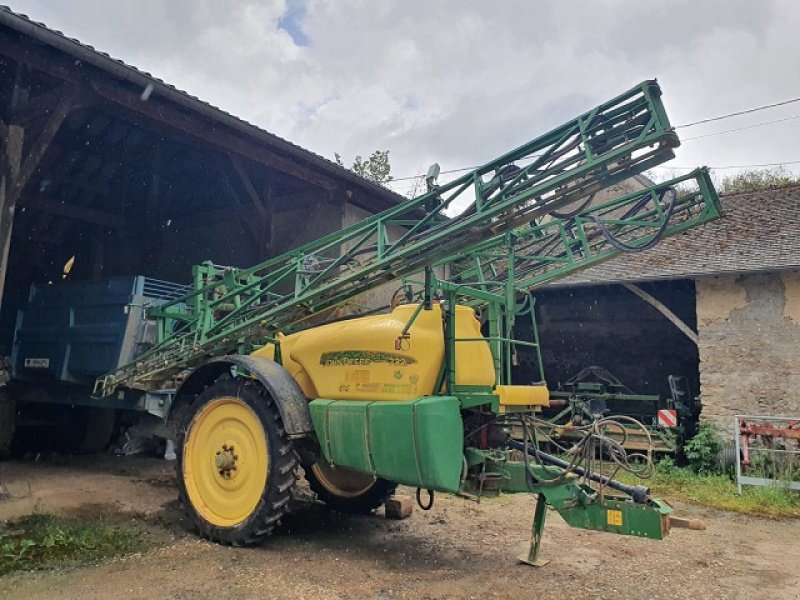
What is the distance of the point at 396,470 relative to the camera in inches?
155

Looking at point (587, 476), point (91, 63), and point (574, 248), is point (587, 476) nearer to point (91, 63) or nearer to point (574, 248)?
point (574, 248)

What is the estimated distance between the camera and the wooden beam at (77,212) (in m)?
9.60

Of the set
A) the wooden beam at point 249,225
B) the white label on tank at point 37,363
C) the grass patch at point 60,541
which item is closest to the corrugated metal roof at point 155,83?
the wooden beam at point 249,225

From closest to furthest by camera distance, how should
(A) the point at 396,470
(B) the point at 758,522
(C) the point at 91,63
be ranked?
1. (A) the point at 396,470
2. (C) the point at 91,63
3. (B) the point at 758,522

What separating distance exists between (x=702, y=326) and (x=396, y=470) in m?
7.32

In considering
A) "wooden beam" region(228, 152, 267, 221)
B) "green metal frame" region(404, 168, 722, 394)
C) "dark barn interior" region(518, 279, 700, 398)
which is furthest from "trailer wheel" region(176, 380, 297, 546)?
"dark barn interior" region(518, 279, 700, 398)

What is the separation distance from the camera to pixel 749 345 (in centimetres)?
905

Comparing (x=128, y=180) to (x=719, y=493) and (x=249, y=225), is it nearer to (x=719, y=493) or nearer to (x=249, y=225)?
(x=249, y=225)

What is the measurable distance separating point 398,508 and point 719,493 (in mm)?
4536

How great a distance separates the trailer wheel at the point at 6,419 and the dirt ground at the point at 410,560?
1.32 metres

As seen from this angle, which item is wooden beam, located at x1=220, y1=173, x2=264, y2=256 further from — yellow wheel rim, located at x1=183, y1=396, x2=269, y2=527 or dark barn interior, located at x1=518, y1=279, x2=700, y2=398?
dark barn interior, located at x1=518, y1=279, x2=700, y2=398

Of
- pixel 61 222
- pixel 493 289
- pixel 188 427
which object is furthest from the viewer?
pixel 61 222

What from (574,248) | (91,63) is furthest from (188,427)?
(574,248)

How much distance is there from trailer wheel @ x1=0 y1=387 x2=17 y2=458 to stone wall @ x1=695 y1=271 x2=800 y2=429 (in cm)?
949
